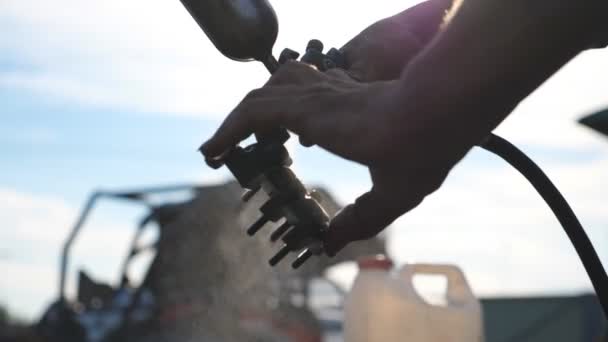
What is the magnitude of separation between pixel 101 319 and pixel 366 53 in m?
9.02

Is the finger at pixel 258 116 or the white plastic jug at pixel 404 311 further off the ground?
the finger at pixel 258 116

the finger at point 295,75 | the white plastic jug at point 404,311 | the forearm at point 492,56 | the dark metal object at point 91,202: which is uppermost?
the forearm at point 492,56

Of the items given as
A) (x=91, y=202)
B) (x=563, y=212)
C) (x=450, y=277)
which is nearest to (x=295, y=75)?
(x=563, y=212)

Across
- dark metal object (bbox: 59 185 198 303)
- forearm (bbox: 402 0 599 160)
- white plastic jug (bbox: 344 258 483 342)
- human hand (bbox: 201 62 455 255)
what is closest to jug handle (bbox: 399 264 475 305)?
white plastic jug (bbox: 344 258 483 342)

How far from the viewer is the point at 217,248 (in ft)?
31.3

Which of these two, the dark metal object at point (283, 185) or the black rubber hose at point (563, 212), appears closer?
the dark metal object at point (283, 185)

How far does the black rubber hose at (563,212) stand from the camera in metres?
1.48

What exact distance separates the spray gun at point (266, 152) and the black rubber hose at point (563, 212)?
346 millimetres

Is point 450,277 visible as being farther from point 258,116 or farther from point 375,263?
point 258,116

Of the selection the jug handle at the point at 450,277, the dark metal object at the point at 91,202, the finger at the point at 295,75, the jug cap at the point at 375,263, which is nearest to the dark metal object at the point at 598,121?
the jug handle at the point at 450,277

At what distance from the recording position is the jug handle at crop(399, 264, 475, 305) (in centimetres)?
261

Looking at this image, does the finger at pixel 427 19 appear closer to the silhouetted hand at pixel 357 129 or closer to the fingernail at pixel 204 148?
the silhouetted hand at pixel 357 129

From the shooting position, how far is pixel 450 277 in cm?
270

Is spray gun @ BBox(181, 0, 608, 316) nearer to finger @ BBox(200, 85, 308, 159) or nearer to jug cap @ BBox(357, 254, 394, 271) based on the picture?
finger @ BBox(200, 85, 308, 159)
